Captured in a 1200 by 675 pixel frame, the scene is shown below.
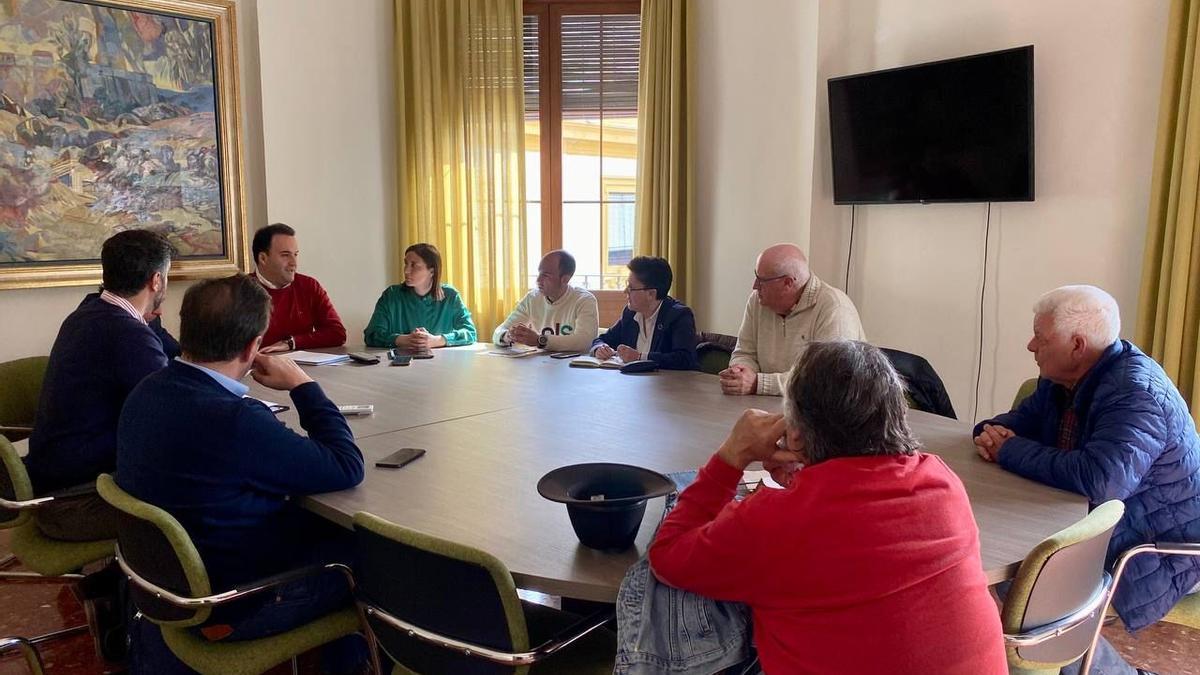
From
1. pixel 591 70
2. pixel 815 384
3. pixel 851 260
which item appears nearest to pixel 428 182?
pixel 591 70

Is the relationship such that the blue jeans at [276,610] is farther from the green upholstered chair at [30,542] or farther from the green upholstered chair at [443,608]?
the green upholstered chair at [30,542]

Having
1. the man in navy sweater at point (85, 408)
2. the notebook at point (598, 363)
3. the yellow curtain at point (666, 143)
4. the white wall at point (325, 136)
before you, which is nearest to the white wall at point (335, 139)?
the white wall at point (325, 136)

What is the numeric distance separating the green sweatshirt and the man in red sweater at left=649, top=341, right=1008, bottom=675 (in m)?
3.15

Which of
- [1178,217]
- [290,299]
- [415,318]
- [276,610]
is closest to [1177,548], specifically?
[1178,217]

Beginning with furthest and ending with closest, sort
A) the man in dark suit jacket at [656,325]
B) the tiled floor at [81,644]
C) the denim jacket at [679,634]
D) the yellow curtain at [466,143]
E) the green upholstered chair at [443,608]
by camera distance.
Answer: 1. the yellow curtain at [466,143]
2. the man in dark suit jacket at [656,325]
3. the tiled floor at [81,644]
4. the green upholstered chair at [443,608]
5. the denim jacket at [679,634]

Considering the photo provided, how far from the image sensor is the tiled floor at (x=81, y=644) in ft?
8.61

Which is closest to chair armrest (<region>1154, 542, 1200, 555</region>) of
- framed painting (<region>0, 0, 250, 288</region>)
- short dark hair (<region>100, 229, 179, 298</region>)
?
short dark hair (<region>100, 229, 179, 298</region>)

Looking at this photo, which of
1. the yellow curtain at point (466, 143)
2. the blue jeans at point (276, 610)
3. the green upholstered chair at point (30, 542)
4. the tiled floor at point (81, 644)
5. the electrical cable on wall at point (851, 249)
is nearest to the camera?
the blue jeans at point (276, 610)

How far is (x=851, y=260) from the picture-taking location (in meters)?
4.69

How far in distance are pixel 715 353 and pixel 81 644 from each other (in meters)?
2.58

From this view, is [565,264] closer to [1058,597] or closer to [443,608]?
[443,608]

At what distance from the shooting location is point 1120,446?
1.91 m

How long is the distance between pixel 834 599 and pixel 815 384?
0.34 meters

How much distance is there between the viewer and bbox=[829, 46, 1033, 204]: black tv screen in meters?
3.71
